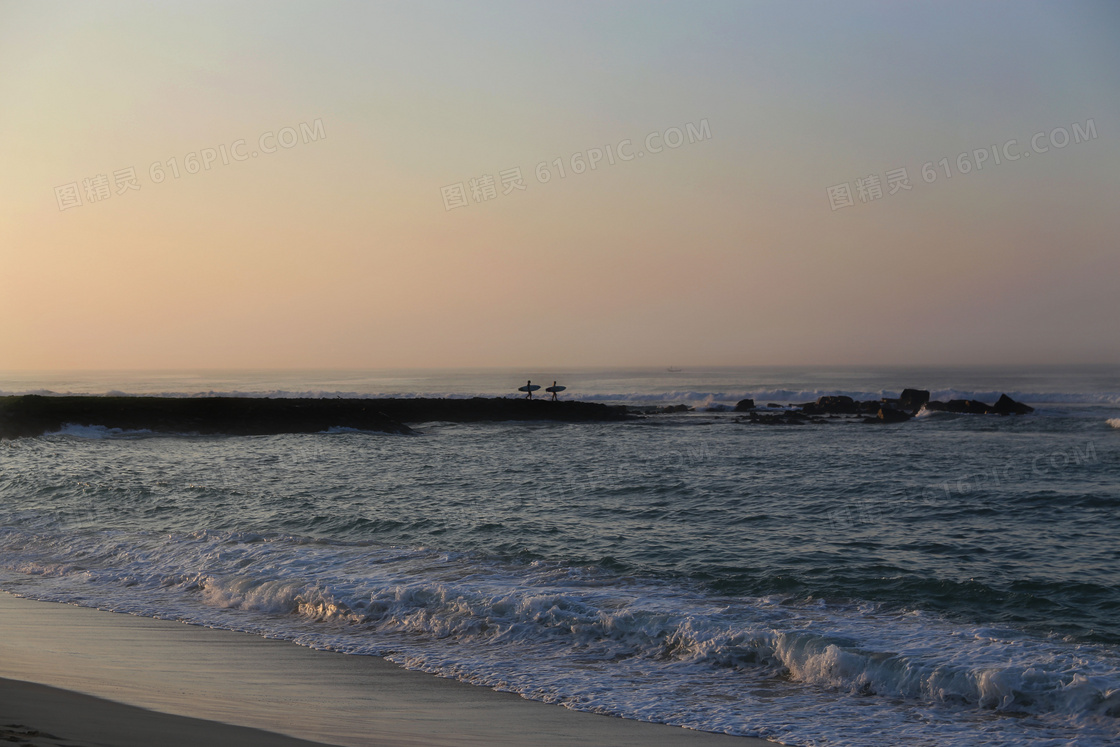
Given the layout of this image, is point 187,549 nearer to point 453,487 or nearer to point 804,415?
point 453,487

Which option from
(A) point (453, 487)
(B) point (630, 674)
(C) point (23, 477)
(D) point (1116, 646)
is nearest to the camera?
(B) point (630, 674)

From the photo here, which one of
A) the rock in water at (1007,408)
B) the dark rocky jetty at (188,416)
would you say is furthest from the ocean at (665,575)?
the rock in water at (1007,408)

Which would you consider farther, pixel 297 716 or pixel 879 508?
A: pixel 879 508

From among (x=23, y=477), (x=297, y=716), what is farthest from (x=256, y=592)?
(x=23, y=477)

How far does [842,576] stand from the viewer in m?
10.5

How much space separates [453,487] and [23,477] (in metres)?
12.0

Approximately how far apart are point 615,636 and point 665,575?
8.60 feet

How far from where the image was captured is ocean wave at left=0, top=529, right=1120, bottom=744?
6.48 m

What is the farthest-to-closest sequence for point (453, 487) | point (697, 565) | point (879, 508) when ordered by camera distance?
point (453, 487) < point (879, 508) < point (697, 565)

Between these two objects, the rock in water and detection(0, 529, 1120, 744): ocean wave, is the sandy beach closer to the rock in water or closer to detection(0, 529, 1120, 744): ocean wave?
detection(0, 529, 1120, 744): ocean wave

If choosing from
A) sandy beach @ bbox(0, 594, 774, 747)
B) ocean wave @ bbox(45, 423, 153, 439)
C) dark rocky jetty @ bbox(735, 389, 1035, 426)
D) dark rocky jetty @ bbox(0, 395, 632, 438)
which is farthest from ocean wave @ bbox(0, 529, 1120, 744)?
dark rocky jetty @ bbox(735, 389, 1035, 426)

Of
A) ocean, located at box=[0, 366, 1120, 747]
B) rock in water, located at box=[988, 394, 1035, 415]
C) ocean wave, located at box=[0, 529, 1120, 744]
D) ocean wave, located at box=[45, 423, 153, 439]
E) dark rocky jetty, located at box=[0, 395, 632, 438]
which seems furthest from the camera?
rock in water, located at box=[988, 394, 1035, 415]

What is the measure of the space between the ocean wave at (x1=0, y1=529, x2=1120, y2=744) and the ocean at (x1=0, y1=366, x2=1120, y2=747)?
1.3 inches

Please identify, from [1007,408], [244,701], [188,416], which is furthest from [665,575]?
[1007,408]
